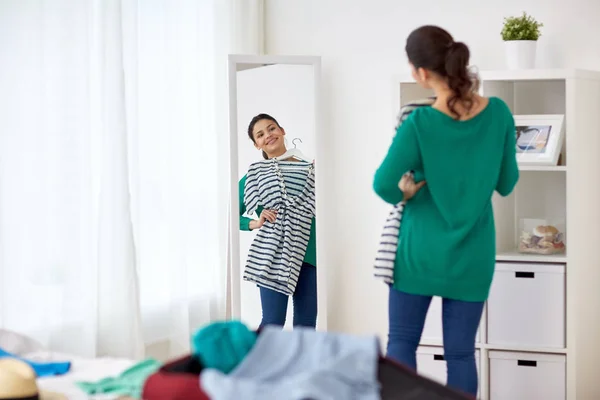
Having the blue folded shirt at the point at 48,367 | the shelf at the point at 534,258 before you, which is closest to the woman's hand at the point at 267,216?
the shelf at the point at 534,258

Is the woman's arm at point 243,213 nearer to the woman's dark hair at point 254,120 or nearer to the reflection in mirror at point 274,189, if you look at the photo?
the reflection in mirror at point 274,189

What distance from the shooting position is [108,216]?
3.33m

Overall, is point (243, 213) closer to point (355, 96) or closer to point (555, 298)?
point (355, 96)

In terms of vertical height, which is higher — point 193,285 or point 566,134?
point 566,134

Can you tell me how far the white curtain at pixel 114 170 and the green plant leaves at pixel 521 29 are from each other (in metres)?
1.22

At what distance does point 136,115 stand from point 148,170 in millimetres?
250

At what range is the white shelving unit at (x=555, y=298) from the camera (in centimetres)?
340

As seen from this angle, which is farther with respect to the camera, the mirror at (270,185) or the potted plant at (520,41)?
the mirror at (270,185)

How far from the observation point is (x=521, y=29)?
11.8ft

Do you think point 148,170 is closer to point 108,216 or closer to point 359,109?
point 108,216

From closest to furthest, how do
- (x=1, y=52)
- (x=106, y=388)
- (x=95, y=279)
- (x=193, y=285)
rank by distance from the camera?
1. (x=106, y=388)
2. (x=1, y=52)
3. (x=95, y=279)
4. (x=193, y=285)

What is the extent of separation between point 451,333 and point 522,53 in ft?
4.57

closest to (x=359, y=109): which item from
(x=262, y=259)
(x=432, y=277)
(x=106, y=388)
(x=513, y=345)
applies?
(x=262, y=259)

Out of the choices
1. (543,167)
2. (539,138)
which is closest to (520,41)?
(539,138)
